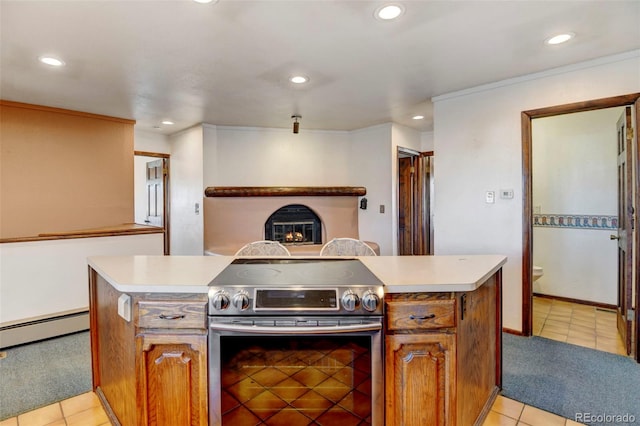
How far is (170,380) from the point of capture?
145cm

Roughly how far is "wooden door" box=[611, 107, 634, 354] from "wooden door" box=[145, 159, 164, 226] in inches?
214

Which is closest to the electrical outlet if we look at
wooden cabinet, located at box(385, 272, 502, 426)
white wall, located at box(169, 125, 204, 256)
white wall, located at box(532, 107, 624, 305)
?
white wall, located at box(532, 107, 624, 305)

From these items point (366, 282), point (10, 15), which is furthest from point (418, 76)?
point (10, 15)

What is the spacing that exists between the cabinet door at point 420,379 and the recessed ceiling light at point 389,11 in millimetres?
1678

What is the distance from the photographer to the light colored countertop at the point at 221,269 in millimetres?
1436

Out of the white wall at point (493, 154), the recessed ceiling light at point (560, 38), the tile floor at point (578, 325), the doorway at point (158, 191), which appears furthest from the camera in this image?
the doorway at point (158, 191)

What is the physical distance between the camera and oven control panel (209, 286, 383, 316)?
1367mm

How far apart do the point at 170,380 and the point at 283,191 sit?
11.4 ft

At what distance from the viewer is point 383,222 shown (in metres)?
4.64

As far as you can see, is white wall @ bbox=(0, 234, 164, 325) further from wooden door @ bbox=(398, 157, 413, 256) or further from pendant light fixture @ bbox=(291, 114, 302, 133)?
wooden door @ bbox=(398, 157, 413, 256)

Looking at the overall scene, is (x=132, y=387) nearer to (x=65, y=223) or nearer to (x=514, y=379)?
(x=514, y=379)

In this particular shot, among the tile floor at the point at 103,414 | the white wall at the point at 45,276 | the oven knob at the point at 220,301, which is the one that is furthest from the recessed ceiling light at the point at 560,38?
the white wall at the point at 45,276

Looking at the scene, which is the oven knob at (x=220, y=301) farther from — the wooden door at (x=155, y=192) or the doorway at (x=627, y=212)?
the wooden door at (x=155, y=192)

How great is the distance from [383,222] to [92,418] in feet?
11.8
